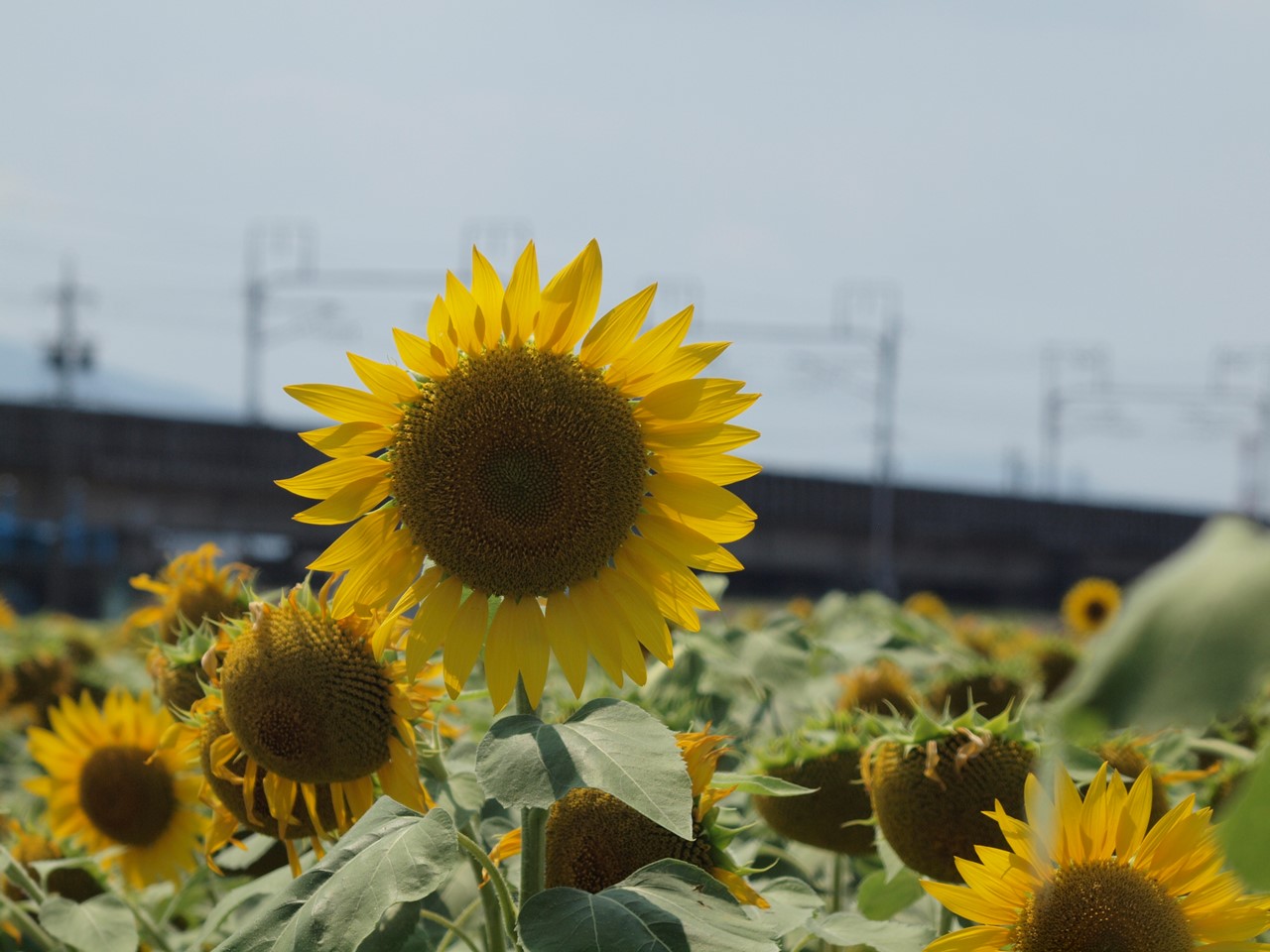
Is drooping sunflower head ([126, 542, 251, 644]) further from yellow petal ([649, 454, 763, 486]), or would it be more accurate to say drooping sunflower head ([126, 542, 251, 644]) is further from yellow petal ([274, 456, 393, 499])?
yellow petal ([649, 454, 763, 486])

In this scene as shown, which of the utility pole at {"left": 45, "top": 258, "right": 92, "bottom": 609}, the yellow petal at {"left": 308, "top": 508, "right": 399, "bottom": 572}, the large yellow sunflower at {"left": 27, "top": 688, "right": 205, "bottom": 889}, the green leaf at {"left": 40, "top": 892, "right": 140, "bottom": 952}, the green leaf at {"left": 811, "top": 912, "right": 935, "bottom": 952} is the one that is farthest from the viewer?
the utility pole at {"left": 45, "top": 258, "right": 92, "bottom": 609}

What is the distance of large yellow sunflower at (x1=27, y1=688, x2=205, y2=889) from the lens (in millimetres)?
2686

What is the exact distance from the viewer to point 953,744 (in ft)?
5.57

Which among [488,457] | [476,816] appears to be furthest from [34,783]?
[488,457]

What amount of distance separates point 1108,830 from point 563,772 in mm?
640

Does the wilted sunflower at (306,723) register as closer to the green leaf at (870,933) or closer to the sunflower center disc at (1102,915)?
the green leaf at (870,933)

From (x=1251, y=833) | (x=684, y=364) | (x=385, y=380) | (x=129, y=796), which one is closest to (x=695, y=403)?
(x=684, y=364)

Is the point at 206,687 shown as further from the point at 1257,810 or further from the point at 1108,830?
the point at 1257,810

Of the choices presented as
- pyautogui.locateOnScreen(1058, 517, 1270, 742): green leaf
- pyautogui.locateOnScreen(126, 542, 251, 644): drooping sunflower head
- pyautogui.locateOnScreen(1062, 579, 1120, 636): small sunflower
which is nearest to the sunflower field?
pyautogui.locateOnScreen(126, 542, 251, 644): drooping sunflower head

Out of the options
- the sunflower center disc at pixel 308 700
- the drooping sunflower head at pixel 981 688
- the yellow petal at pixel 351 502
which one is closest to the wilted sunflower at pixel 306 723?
the sunflower center disc at pixel 308 700

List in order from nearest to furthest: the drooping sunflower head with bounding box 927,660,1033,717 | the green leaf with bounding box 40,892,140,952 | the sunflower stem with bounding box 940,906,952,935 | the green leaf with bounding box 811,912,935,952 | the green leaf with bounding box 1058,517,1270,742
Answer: the green leaf with bounding box 1058,517,1270,742
the green leaf with bounding box 811,912,935,952
the sunflower stem with bounding box 940,906,952,935
the green leaf with bounding box 40,892,140,952
the drooping sunflower head with bounding box 927,660,1033,717

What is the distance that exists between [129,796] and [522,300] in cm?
174

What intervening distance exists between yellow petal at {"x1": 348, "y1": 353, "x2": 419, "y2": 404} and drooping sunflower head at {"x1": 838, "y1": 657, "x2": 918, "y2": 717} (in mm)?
1438

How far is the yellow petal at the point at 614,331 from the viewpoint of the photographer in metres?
1.56
